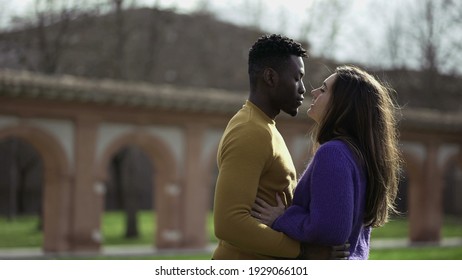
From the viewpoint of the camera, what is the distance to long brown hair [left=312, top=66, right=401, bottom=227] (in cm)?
320

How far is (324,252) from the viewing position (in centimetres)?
315

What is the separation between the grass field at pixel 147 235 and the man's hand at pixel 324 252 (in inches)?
508

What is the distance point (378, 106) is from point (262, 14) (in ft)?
105

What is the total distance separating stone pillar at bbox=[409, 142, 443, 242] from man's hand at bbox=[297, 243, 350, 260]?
2111 cm

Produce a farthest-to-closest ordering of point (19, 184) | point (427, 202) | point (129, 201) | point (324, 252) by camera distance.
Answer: point (19, 184) → point (427, 202) → point (129, 201) → point (324, 252)

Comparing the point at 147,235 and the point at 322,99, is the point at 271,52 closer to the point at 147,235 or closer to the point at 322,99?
the point at 322,99


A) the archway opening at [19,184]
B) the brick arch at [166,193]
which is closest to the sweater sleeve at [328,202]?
the brick arch at [166,193]

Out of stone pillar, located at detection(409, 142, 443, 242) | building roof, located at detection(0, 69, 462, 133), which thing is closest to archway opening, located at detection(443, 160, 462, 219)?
stone pillar, located at detection(409, 142, 443, 242)

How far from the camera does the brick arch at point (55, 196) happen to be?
17.4 metres

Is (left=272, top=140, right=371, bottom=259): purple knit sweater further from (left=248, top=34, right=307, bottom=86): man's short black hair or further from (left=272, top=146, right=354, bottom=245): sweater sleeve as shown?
(left=248, top=34, right=307, bottom=86): man's short black hair

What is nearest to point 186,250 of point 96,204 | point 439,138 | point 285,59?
point 96,204

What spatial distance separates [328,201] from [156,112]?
1586cm

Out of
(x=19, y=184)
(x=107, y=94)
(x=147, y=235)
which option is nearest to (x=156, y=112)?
(x=107, y=94)

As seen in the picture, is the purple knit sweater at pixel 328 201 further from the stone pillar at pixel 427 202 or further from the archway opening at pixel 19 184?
the archway opening at pixel 19 184
